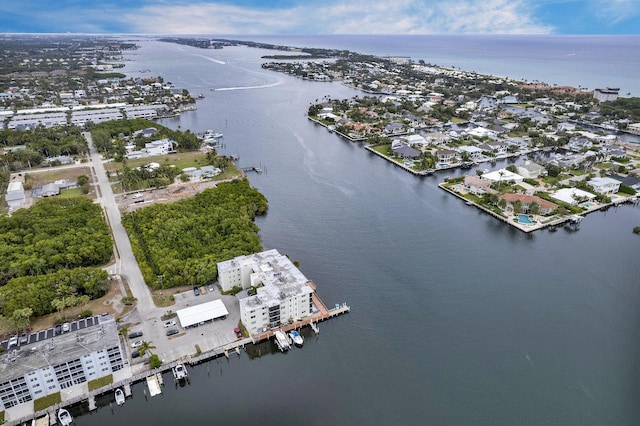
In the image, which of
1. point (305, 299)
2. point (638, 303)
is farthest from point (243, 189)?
point (638, 303)

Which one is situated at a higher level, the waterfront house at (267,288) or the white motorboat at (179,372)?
the waterfront house at (267,288)

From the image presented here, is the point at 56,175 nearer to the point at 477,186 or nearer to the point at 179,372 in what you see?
the point at 179,372

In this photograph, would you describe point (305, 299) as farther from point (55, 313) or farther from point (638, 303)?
point (638, 303)

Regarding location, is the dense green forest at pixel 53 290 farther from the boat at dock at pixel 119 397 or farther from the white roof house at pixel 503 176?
the white roof house at pixel 503 176

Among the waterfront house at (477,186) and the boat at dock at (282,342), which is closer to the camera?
the boat at dock at (282,342)

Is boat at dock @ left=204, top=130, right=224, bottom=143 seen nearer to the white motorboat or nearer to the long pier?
the long pier

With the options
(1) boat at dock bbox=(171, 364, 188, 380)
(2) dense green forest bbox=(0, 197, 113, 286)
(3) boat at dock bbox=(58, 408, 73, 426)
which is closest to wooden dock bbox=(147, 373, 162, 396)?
(1) boat at dock bbox=(171, 364, 188, 380)

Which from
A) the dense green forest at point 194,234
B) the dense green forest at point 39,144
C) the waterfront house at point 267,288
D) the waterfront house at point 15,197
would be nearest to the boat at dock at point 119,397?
the waterfront house at point 267,288
